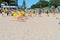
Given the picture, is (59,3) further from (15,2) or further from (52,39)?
(52,39)

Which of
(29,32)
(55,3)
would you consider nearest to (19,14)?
(29,32)

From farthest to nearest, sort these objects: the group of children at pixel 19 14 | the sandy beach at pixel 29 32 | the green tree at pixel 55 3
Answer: the green tree at pixel 55 3
the group of children at pixel 19 14
the sandy beach at pixel 29 32

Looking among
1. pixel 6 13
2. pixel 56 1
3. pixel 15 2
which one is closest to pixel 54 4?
pixel 56 1

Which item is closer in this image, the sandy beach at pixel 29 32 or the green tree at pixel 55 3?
the sandy beach at pixel 29 32

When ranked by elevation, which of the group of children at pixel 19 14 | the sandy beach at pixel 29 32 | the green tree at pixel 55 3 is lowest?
the green tree at pixel 55 3

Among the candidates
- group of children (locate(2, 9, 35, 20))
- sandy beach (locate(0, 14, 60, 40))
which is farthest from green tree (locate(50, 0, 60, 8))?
sandy beach (locate(0, 14, 60, 40))

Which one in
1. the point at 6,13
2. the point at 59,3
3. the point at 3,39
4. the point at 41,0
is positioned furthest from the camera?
the point at 41,0

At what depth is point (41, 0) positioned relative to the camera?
8962 cm

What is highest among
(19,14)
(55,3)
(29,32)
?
(29,32)

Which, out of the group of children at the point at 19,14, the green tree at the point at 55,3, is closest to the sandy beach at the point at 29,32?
the group of children at the point at 19,14

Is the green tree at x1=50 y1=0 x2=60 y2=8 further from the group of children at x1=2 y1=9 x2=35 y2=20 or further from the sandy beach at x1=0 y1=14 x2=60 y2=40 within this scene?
the sandy beach at x1=0 y1=14 x2=60 y2=40

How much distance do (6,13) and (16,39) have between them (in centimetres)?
2333

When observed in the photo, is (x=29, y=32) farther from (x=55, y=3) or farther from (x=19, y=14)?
(x=55, y=3)

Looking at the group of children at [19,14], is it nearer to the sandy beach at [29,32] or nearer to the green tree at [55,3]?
the sandy beach at [29,32]
